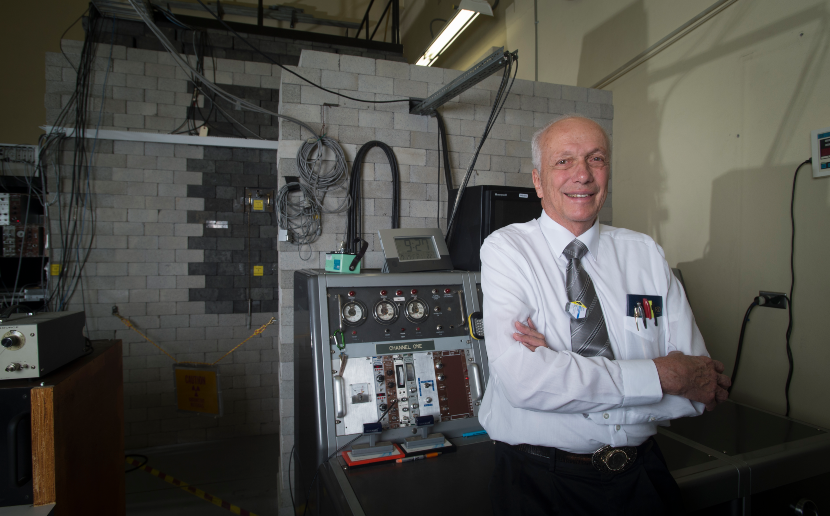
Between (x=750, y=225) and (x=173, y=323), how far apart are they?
14.6 feet

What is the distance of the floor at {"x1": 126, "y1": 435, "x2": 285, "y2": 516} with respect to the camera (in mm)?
2992

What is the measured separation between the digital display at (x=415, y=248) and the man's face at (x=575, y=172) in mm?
804

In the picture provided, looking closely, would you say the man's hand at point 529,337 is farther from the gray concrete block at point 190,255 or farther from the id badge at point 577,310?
the gray concrete block at point 190,255

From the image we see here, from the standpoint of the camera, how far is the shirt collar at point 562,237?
51.1 inches

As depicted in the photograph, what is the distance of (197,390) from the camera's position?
3709 mm

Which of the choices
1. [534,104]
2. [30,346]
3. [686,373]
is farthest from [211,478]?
[534,104]

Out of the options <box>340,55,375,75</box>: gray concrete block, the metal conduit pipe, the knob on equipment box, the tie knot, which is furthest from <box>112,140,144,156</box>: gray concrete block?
the tie knot

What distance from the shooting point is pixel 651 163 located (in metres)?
2.94

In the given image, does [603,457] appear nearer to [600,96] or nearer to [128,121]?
[600,96]

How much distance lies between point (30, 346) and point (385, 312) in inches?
49.2

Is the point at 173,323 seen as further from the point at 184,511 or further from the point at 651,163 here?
the point at 651,163

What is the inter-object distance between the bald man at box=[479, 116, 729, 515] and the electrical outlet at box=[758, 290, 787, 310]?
4.30 ft

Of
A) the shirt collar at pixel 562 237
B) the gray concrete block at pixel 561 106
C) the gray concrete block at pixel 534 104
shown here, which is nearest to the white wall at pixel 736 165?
the gray concrete block at pixel 561 106

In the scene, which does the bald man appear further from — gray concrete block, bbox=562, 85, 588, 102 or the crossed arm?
gray concrete block, bbox=562, 85, 588, 102
